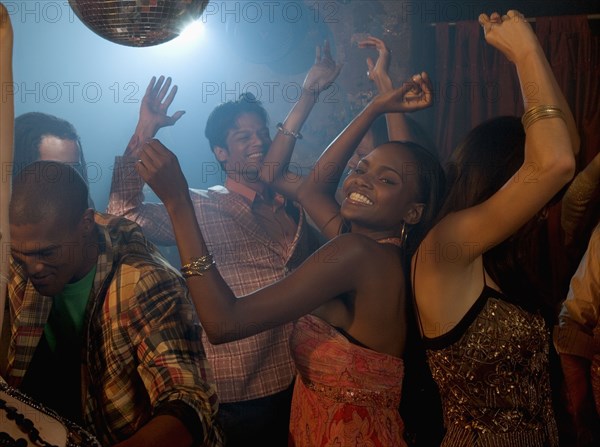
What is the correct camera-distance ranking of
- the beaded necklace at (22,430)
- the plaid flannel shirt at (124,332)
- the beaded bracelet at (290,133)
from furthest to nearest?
the beaded bracelet at (290,133), the plaid flannel shirt at (124,332), the beaded necklace at (22,430)

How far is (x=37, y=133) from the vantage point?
6.97 ft

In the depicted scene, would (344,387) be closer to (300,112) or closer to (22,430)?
(300,112)

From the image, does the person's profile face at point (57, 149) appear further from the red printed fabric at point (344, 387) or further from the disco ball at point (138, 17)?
the red printed fabric at point (344, 387)

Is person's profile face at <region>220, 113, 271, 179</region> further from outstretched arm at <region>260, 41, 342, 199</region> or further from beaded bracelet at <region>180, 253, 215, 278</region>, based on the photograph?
beaded bracelet at <region>180, 253, 215, 278</region>

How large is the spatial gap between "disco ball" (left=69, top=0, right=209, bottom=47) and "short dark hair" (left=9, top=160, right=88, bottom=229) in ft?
1.31

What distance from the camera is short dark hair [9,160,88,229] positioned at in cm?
173

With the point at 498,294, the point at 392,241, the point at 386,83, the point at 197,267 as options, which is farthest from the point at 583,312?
the point at 197,267

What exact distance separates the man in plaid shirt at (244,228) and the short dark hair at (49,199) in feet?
0.97

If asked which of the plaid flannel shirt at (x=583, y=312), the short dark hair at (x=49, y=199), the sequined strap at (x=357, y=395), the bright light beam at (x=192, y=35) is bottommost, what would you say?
the sequined strap at (x=357, y=395)

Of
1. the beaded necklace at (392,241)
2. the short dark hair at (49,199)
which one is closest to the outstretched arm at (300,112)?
the beaded necklace at (392,241)

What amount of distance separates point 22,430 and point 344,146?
4.20 ft

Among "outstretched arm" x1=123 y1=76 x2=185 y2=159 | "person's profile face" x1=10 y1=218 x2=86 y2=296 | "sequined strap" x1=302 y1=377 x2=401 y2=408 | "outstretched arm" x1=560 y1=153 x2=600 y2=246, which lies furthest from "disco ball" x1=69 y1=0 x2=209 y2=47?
"outstretched arm" x1=560 y1=153 x2=600 y2=246

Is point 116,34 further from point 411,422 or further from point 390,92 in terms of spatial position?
point 411,422

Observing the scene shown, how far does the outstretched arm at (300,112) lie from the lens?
83.2 inches
